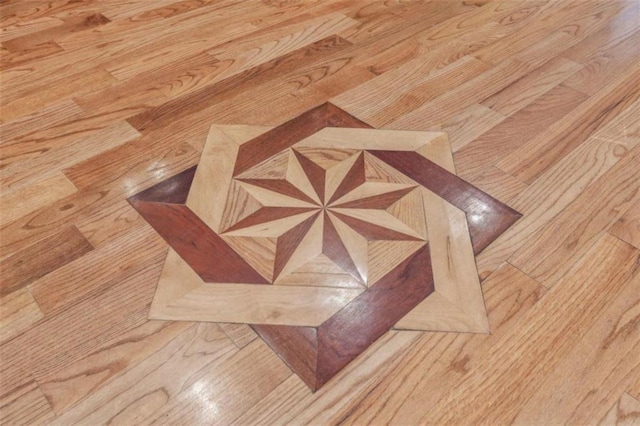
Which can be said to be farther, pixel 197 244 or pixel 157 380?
pixel 197 244

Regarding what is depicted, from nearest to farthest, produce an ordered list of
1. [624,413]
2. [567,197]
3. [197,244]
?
[624,413], [197,244], [567,197]

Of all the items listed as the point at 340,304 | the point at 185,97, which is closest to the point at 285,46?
the point at 185,97

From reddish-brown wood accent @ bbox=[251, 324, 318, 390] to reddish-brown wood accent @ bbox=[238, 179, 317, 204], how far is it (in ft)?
0.99

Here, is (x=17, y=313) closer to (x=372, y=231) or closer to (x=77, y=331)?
(x=77, y=331)

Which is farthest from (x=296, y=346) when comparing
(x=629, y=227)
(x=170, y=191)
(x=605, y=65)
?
(x=605, y=65)

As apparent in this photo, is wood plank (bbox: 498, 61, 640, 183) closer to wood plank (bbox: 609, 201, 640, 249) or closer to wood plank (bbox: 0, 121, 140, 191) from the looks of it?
wood plank (bbox: 609, 201, 640, 249)

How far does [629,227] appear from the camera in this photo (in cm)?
98

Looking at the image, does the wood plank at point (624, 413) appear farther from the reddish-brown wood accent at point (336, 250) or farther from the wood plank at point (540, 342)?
the reddish-brown wood accent at point (336, 250)

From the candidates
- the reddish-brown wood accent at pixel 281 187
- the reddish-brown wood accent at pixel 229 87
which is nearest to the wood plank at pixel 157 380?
the reddish-brown wood accent at pixel 281 187

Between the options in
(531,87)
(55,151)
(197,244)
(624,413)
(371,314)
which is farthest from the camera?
(531,87)

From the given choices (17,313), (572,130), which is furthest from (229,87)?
(572,130)

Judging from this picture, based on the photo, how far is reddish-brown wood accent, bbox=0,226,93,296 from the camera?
2.92 ft

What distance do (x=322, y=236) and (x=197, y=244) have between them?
231 mm

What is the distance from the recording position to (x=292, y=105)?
4.21ft
